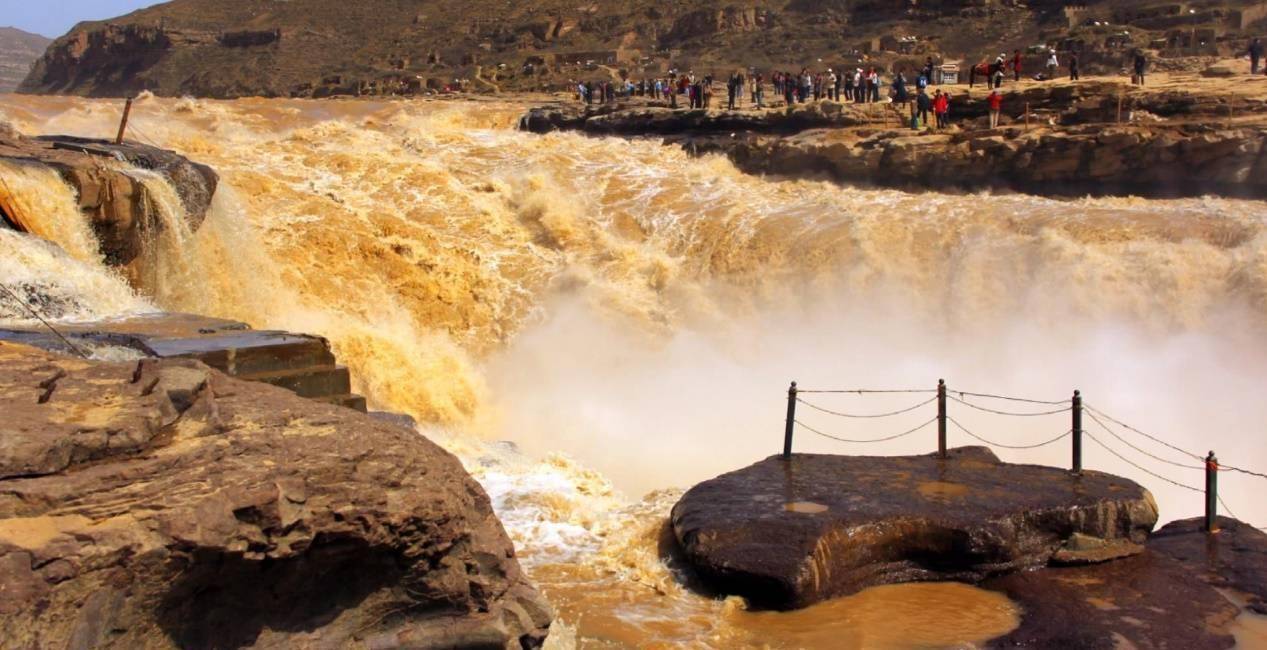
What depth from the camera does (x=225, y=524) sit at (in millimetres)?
4285

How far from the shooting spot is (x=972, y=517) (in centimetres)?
802

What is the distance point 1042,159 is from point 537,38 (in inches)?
1212

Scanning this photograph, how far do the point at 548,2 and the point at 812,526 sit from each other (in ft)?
149

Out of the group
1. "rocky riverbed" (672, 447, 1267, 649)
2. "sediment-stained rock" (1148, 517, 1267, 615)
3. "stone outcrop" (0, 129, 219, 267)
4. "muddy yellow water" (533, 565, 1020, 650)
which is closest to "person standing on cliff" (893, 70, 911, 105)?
"stone outcrop" (0, 129, 219, 267)

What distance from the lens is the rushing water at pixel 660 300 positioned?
1184cm

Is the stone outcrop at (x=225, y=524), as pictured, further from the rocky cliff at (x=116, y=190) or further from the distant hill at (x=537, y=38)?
the distant hill at (x=537, y=38)

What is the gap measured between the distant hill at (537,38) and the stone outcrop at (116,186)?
1950cm

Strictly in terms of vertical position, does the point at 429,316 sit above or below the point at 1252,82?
below

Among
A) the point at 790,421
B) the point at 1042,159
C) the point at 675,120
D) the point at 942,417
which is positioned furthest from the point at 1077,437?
the point at 675,120

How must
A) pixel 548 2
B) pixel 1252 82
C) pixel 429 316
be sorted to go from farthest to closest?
pixel 548 2
pixel 1252 82
pixel 429 316

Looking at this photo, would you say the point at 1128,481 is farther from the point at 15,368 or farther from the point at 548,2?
the point at 548,2

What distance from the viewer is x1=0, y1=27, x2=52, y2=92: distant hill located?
85.1 meters

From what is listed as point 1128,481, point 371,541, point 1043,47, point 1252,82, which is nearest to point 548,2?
point 1043,47

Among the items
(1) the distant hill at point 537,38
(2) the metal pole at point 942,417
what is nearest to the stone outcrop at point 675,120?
(1) the distant hill at point 537,38
